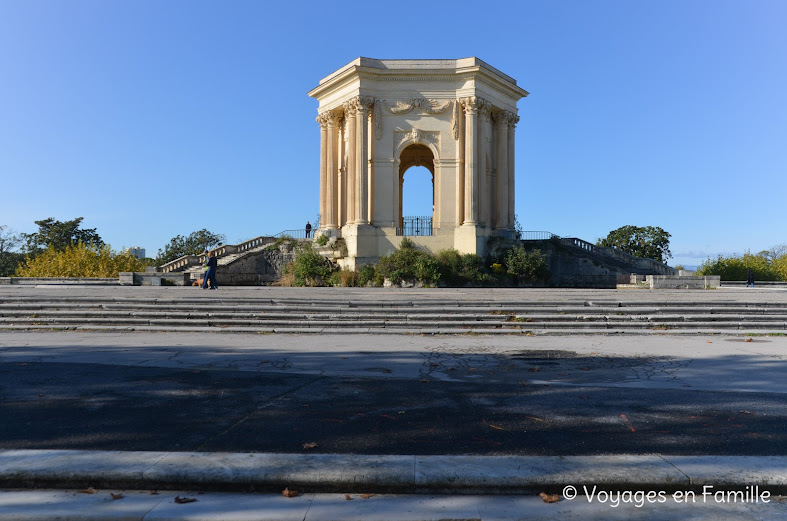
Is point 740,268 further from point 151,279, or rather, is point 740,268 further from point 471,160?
point 151,279

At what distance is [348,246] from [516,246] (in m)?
10.5

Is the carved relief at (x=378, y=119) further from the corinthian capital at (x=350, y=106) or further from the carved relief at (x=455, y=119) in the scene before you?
the carved relief at (x=455, y=119)

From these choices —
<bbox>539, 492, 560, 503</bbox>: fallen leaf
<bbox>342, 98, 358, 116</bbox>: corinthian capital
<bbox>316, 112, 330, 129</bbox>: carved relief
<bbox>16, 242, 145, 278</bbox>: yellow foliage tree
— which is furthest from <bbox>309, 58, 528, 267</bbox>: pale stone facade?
<bbox>539, 492, 560, 503</bbox>: fallen leaf

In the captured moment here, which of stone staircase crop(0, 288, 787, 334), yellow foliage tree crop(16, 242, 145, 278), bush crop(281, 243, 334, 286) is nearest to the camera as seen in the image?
stone staircase crop(0, 288, 787, 334)

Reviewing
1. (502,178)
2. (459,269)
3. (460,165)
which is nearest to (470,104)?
(460,165)

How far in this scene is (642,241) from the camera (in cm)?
7212

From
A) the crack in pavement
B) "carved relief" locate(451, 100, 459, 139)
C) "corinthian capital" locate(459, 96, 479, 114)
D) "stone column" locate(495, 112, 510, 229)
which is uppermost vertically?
"corinthian capital" locate(459, 96, 479, 114)

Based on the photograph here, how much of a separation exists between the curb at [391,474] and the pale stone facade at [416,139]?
93.3 feet

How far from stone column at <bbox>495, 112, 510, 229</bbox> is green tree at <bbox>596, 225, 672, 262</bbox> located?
3909 cm

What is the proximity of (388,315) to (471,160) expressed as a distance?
66.9 ft

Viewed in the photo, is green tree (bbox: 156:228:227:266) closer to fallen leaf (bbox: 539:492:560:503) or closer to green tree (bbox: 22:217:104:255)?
green tree (bbox: 22:217:104:255)

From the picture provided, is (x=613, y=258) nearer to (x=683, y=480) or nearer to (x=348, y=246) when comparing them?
(x=348, y=246)

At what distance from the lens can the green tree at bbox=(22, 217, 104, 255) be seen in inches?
2596

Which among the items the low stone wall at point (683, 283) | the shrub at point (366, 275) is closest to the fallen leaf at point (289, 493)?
the shrub at point (366, 275)
